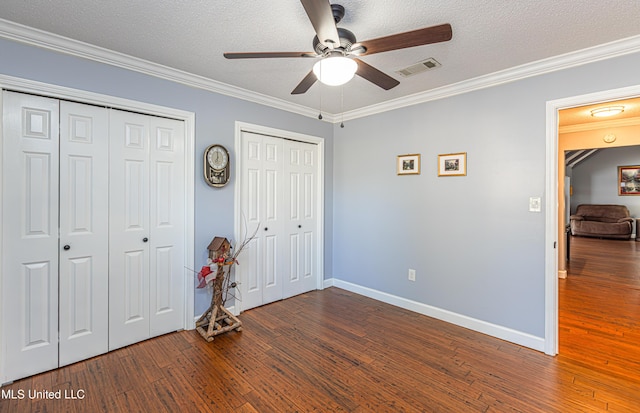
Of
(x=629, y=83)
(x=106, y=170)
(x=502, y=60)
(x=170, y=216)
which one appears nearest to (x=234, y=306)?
(x=170, y=216)

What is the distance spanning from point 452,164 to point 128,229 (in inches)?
125

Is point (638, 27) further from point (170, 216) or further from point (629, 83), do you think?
point (170, 216)

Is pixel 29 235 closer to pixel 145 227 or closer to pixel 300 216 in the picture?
pixel 145 227

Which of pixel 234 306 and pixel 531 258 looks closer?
pixel 531 258

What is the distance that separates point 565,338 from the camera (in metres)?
2.73

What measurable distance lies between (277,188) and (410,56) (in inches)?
80.3

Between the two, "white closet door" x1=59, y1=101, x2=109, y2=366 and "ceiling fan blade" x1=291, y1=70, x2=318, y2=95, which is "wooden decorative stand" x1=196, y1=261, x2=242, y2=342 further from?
"ceiling fan blade" x1=291, y1=70, x2=318, y2=95

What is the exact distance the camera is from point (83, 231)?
2338 mm

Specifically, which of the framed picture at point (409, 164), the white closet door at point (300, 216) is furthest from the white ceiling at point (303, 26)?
the white closet door at point (300, 216)

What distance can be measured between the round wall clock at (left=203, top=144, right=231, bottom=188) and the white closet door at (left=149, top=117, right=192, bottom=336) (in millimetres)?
227

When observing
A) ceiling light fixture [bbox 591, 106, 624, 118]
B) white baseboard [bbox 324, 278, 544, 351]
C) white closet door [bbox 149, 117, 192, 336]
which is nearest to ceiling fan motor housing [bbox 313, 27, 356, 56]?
white closet door [bbox 149, 117, 192, 336]

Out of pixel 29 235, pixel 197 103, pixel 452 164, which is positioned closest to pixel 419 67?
pixel 452 164

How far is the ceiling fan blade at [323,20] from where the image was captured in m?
1.28

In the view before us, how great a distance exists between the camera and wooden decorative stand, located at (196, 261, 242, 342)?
273 centimetres
